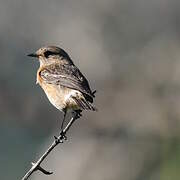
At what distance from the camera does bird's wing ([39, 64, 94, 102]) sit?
7340mm

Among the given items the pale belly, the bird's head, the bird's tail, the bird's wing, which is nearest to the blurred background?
the bird's head

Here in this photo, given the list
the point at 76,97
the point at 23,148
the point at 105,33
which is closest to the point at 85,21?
the point at 105,33

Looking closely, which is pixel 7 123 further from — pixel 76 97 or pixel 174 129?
pixel 76 97

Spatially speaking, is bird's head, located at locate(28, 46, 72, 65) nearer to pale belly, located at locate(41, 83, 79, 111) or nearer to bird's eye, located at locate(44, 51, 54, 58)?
bird's eye, located at locate(44, 51, 54, 58)

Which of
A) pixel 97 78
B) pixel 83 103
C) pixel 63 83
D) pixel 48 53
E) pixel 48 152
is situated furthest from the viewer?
pixel 97 78

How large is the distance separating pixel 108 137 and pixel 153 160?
2.41 m

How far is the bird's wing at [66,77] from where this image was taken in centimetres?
734

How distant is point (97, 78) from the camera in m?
17.5

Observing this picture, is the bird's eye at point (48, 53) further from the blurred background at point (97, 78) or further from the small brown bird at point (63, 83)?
the blurred background at point (97, 78)

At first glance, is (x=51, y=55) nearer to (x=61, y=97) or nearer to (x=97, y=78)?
(x=61, y=97)

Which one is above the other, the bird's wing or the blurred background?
the blurred background

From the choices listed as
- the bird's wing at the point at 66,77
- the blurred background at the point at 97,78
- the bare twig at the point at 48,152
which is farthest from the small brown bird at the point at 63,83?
the blurred background at the point at 97,78

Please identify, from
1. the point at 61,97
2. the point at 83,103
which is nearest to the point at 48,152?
the point at 83,103

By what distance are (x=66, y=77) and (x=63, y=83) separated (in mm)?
78
